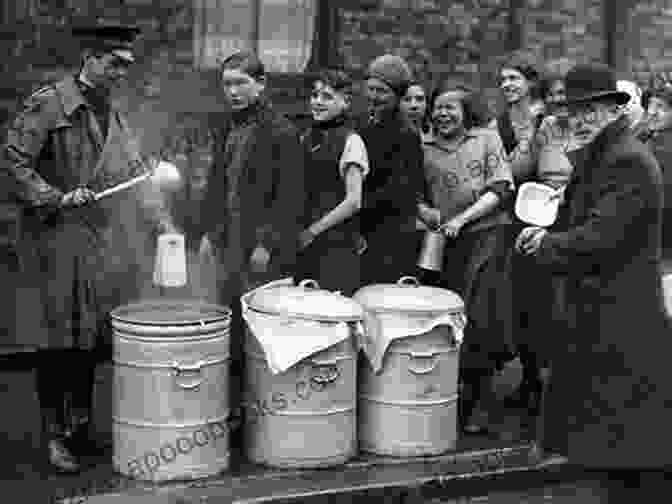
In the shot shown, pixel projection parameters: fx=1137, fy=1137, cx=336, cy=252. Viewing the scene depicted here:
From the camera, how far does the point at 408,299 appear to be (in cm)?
555

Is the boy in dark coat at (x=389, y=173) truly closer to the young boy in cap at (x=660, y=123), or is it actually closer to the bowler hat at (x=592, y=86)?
the bowler hat at (x=592, y=86)

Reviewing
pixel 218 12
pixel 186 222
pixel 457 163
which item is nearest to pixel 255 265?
pixel 186 222

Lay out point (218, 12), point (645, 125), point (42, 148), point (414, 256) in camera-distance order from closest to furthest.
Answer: point (42, 148), point (414, 256), point (645, 125), point (218, 12)

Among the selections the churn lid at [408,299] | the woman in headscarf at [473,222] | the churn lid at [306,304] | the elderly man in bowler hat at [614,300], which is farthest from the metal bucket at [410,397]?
the elderly man in bowler hat at [614,300]

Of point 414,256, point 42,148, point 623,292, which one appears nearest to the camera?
point 623,292

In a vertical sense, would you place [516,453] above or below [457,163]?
below

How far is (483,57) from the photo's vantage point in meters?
9.67

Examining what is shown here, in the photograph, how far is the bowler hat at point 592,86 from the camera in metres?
4.73

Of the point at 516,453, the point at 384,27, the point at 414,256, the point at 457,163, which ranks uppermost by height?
the point at 384,27

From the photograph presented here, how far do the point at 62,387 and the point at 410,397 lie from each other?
1.69 meters

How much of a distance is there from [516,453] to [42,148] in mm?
2816

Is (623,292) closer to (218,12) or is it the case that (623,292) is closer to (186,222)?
(186,222)

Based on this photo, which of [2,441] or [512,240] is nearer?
[2,441]

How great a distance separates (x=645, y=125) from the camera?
7.01 metres
